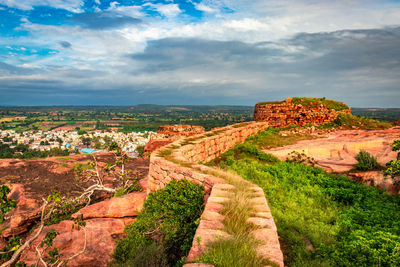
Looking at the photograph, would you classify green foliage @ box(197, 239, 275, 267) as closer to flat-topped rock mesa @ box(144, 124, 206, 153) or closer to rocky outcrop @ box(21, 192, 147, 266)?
rocky outcrop @ box(21, 192, 147, 266)

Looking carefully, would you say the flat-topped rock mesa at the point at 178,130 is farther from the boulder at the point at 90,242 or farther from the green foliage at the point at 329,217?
the boulder at the point at 90,242

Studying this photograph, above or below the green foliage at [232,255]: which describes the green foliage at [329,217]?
below

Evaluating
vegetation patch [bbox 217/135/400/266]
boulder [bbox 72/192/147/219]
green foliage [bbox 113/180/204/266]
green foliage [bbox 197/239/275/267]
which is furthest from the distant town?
green foliage [bbox 197/239/275/267]

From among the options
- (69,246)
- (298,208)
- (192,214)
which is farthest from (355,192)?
(69,246)

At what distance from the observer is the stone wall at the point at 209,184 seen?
2627mm

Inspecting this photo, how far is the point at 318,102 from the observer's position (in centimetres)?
1489

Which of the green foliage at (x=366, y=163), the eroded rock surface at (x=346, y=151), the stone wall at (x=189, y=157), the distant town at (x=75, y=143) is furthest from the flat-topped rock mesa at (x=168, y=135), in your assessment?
the distant town at (x=75, y=143)

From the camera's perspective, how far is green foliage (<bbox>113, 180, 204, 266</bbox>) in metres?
3.79

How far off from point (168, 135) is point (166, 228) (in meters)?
12.2

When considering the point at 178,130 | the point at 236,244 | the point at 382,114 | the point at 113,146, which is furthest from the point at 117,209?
the point at 382,114

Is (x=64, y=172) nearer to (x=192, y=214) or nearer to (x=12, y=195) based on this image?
(x=12, y=195)

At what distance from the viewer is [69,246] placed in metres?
5.52

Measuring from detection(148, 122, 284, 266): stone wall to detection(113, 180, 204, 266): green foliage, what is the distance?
0.36 meters

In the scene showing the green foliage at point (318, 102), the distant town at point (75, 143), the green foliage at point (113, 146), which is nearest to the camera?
the green foliage at point (113, 146)
